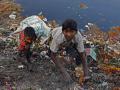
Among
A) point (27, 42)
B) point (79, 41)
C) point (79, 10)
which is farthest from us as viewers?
point (79, 10)

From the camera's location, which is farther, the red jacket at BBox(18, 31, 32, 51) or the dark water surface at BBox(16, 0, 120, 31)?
the dark water surface at BBox(16, 0, 120, 31)

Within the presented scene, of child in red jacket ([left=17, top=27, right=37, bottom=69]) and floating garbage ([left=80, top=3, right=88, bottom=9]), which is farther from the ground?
floating garbage ([left=80, top=3, right=88, bottom=9])

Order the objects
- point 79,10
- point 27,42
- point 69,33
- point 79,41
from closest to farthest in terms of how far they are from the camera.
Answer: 1. point 69,33
2. point 79,41
3. point 27,42
4. point 79,10

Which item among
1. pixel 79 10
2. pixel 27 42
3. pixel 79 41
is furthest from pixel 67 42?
pixel 79 10

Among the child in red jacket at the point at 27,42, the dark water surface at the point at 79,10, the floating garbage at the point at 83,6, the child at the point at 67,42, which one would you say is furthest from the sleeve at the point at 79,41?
the floating garbage at the point at 83,6

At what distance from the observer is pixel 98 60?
5254 millimetres

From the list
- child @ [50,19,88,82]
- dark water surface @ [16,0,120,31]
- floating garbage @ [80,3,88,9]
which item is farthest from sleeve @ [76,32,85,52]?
floating garbage @ [80,3,88,9]

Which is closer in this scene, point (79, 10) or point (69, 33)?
point (69, 33)

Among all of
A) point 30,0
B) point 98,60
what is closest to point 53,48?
point 98,60

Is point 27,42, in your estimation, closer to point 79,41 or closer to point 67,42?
point 67,42

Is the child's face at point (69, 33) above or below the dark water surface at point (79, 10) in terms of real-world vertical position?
below

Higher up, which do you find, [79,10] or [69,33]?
[79,10]

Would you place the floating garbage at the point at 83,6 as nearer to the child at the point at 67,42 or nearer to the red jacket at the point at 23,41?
the red jacket at the point at 23,41

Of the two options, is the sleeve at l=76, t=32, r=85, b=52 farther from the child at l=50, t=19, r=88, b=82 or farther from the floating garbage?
the floating garbage
